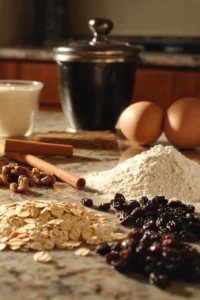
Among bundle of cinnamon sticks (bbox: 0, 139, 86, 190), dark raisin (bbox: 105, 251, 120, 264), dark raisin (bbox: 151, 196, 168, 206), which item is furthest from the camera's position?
bundle of cinnamon sticks (bbox: 0, 139, 86, 190)

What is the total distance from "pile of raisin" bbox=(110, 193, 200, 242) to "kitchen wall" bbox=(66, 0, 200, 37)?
8.13ft

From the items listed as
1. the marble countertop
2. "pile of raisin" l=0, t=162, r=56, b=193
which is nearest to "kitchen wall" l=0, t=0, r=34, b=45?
the marble countertop

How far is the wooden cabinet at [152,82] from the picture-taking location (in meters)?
3.03

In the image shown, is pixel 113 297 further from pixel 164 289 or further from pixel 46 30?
pixel 46 30

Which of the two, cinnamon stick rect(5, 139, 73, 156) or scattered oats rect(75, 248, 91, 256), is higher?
scattered oats rect(75, 248, 91, 256)

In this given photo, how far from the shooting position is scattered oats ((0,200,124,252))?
98cm

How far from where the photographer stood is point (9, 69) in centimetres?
338

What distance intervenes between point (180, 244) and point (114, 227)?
172mm

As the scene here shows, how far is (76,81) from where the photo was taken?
2.03 meters

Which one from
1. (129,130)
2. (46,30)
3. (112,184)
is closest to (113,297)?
(112,184)

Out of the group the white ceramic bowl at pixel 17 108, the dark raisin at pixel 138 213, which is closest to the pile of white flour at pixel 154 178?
the dark raisin at pixel 138 213

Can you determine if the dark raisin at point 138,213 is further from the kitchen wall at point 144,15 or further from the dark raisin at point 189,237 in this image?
the kitchen wall at point 144,15

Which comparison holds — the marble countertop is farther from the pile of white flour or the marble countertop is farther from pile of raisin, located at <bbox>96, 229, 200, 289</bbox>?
pile of raisin, located at <bbox>96, 229, 200, 289</bbox>

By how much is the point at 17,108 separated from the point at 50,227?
0.96 meters
